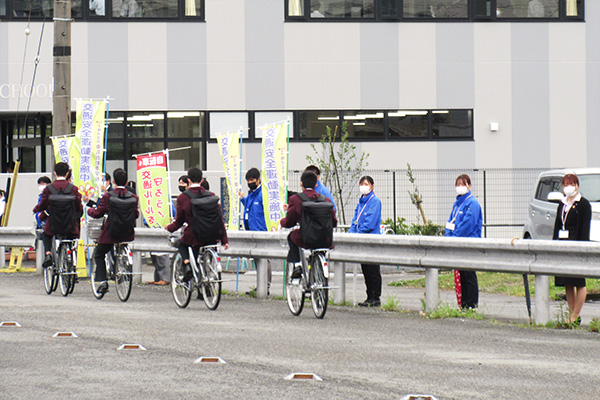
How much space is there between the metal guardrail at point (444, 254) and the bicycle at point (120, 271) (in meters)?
1.57

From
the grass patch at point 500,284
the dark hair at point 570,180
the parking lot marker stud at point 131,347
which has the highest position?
the dark hair at point 570,180

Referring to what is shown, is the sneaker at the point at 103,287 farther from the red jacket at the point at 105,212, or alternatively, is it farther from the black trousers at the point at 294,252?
the black trousers at the point at 294,252

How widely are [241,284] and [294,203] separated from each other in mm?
6091

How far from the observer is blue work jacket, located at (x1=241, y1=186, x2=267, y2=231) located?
659 inches

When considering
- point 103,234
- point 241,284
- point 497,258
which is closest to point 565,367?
point 497,258

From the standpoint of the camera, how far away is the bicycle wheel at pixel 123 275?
15250 millimetres

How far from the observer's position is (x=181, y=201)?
14.3m

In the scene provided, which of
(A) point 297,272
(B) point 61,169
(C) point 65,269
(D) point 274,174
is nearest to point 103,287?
(C) point 65,269

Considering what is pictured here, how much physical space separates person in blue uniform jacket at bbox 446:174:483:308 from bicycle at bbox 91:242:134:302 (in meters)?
4.48

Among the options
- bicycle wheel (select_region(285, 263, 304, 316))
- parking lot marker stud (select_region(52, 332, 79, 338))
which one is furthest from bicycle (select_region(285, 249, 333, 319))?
parking lot marker stud (select_region(52, 332, 79, 338))

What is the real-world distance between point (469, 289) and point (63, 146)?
912cm

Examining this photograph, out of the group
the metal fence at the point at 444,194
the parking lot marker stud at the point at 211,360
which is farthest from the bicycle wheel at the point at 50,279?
the metal fence at the point at 444,194

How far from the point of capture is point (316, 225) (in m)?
13.2

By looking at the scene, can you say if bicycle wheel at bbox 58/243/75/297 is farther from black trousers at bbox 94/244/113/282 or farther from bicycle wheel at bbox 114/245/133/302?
bicycle wheel at bbox 114/245/133/302
